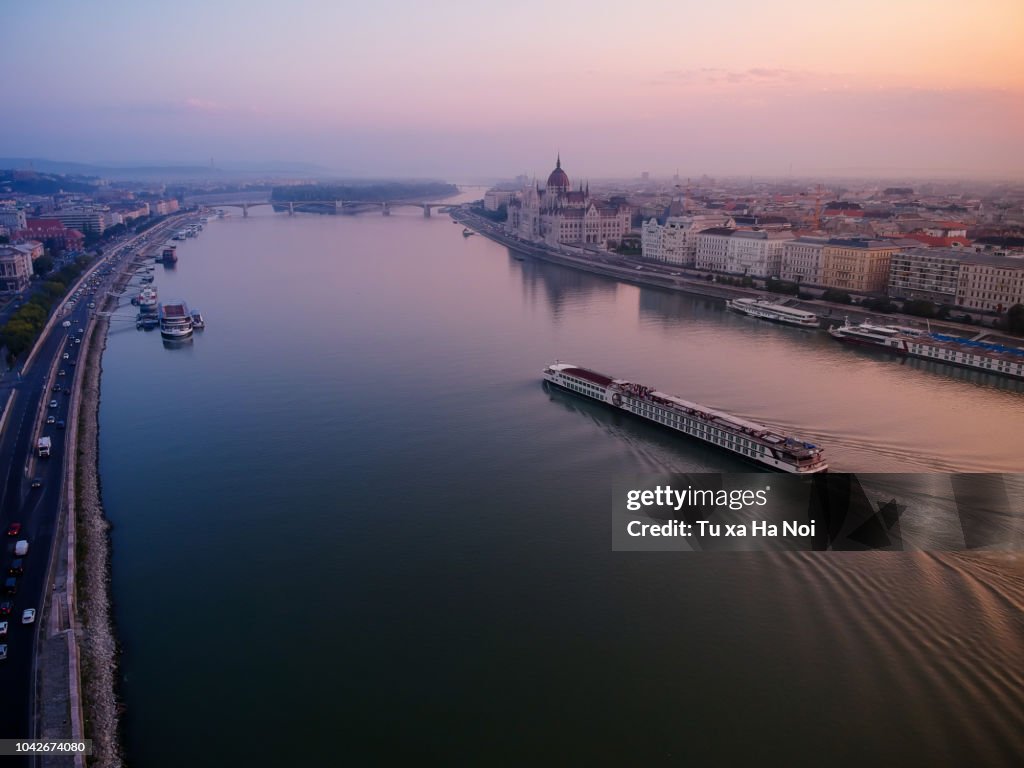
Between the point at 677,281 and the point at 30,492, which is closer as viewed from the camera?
the point at 30,492

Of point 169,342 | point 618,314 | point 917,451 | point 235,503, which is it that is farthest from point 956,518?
point 169,342

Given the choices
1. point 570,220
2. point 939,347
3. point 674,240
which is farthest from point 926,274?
point 570,220

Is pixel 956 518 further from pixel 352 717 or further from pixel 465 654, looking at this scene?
pixel 352 717

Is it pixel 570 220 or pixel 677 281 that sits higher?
pixel 570 220

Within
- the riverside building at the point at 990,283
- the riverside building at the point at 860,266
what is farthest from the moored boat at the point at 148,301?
the riverside building at the point at 990,283

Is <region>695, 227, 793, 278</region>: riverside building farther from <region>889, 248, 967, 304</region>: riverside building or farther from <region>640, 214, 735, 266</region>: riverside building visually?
<region>889, 248, 967, 304</region>: riverside building

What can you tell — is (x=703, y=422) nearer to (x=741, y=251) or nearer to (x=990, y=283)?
(x=990, y=283)
